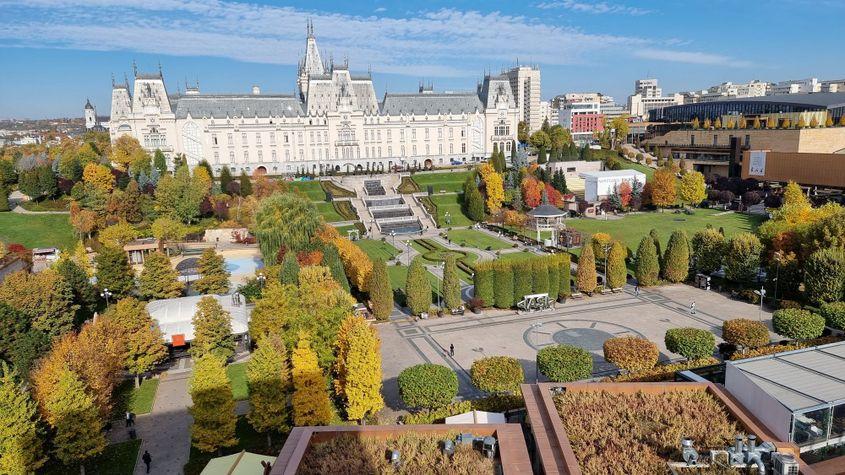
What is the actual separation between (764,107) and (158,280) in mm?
117315

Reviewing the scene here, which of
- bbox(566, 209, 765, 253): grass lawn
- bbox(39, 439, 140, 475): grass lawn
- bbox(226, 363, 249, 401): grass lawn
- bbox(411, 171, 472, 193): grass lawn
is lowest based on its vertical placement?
bbox(39, 439, 140, 475): grass lawn

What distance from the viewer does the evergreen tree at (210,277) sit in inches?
1671

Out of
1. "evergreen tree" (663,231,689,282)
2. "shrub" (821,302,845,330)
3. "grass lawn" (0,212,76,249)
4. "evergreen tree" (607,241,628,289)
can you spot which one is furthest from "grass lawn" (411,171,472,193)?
"shrub" (821,302,845,330)

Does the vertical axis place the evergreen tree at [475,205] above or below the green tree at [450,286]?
above

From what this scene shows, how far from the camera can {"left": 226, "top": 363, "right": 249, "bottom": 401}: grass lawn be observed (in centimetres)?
2961

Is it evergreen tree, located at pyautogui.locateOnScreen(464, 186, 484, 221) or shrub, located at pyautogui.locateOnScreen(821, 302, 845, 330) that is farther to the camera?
evergreen tree, located at pyautogui.locateOnScreen(464, 186, 484, 221)

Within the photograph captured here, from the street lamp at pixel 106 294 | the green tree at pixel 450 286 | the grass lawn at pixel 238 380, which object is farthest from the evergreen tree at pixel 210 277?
the green tree at pixel 450 286

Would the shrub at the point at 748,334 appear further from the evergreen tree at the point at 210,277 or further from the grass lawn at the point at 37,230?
the grass lawn at the point at 37,230

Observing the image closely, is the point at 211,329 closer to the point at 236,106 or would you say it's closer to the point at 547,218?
the point at 547,218

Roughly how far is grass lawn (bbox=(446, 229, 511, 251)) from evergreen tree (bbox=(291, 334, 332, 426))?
38.8 m

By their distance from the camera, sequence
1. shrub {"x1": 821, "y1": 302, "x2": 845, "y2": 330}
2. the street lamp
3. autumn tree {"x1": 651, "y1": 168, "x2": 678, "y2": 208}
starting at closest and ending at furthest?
shrub {"x1": 821, "y1": 302, "x2": 845, "y2": 330}, the street lamp, autumn tree {"x1": 651, "y1": 168, "x2": 678, "y2": 208}

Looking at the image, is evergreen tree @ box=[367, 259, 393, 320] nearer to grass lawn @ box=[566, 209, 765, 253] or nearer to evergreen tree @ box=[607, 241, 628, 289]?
evergreen tree @ box=[607, 241, 628, 289]

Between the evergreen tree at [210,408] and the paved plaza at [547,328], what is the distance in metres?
8.61

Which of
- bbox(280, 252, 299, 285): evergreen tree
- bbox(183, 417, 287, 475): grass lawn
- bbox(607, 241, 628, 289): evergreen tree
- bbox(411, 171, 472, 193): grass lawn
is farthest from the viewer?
bbox(411, 171, 472, 193): grass lawn
